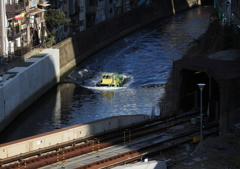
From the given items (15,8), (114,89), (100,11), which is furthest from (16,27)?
(100,11)

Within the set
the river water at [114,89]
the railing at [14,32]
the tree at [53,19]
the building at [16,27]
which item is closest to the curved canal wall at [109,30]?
the river water at [114,89]

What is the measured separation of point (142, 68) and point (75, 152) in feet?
158

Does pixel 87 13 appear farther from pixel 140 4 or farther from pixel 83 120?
pixel 83 120

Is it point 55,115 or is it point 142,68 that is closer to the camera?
point 55,115

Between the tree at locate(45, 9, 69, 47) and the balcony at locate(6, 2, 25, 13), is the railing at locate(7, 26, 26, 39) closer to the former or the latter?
the balcony at locate(6, 2, 25, 13)

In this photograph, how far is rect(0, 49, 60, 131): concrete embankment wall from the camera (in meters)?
57.9

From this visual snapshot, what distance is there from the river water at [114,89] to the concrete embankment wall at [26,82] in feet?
2.98

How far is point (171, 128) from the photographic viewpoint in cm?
5003

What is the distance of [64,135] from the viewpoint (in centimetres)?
4500

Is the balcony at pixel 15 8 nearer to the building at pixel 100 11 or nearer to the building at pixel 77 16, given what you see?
the building at pixel 77 16

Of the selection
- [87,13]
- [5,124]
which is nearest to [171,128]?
[5,124]

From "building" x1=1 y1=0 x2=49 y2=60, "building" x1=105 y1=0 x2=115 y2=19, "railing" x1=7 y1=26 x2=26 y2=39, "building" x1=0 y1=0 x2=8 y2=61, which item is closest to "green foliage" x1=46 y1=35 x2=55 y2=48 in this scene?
"building" x1=1 y1=0 x2=49 y2=60

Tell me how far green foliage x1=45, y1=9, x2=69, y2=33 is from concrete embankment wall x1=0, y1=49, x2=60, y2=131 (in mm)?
10787

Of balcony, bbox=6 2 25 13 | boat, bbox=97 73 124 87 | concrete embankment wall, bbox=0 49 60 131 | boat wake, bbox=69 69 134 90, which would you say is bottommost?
boat wake, bbox=69 69 134 90
